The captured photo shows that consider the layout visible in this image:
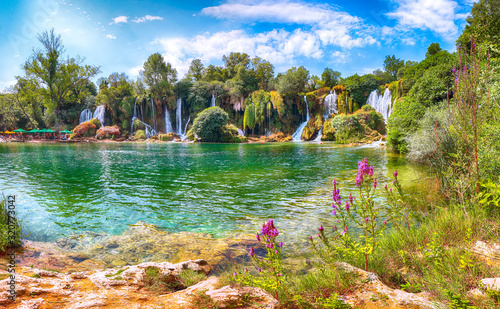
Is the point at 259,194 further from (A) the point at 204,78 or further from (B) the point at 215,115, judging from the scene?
(A) the point at 204,78

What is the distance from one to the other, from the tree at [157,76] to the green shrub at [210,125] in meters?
15.9

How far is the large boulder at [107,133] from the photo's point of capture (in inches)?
2092

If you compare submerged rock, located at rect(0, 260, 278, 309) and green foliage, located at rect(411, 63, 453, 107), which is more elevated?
green foliage, located at rect(411, 63, 453, 107)

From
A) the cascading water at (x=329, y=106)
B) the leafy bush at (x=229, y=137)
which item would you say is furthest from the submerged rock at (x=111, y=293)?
the leafy bush at (x=229, y=137)

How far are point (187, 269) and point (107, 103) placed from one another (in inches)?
2551

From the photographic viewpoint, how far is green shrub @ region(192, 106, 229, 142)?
159 ft

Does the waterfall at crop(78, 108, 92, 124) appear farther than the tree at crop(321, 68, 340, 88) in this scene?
Yes

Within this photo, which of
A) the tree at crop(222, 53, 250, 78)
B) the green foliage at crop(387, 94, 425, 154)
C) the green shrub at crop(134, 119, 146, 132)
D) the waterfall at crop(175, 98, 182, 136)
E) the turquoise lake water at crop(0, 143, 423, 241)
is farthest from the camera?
the tree at crop(222, 53, 250, 78)

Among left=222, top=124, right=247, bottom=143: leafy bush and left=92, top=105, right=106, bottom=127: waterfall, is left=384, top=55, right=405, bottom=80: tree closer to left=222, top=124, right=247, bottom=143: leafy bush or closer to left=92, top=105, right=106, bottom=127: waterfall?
left=222, top=124, right=247, bottom=143: leafy bush

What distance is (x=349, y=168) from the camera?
47.9ft

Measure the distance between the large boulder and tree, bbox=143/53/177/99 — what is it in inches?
490

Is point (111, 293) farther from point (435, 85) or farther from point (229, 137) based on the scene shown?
point (229, 137)

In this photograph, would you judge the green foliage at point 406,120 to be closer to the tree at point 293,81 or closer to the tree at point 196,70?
the tree at point 293,81

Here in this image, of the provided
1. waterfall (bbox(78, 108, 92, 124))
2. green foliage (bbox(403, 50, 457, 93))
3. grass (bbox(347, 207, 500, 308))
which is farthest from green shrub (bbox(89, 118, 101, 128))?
grass (bbox(347, 207, 500, 308))
